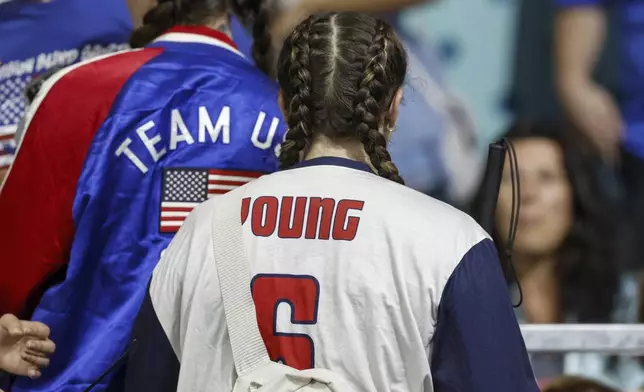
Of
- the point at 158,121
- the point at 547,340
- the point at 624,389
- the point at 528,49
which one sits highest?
the point at 158,121

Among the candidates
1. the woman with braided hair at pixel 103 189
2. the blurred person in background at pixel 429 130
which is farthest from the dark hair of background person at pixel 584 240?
the woman with braided hair at pixel 103 189

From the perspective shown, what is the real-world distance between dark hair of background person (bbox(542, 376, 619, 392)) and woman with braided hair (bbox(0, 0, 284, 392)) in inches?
57.7

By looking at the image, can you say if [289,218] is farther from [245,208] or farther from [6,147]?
[6,147]

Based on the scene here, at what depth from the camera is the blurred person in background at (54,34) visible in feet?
10.1

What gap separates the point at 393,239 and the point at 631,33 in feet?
9.22

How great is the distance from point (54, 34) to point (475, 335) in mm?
1940

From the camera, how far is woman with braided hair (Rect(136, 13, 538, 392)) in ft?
5.39

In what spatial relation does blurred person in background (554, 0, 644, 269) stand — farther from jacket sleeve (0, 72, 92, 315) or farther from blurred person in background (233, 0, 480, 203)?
jacket sleeve (0, 72, 92, 315)

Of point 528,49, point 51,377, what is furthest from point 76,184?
point 528,49

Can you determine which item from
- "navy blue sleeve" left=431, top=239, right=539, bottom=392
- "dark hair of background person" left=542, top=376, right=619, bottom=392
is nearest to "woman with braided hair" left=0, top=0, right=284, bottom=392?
"navy blue sleeve" left=431, top=239, right=539, bottom=392

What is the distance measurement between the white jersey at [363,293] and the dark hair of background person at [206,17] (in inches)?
30.6

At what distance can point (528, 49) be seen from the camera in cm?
416

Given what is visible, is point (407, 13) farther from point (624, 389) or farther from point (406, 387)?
point (406, 387)

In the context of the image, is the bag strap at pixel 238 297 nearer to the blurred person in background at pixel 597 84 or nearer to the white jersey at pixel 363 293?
the white jersey at pixel 363 293
